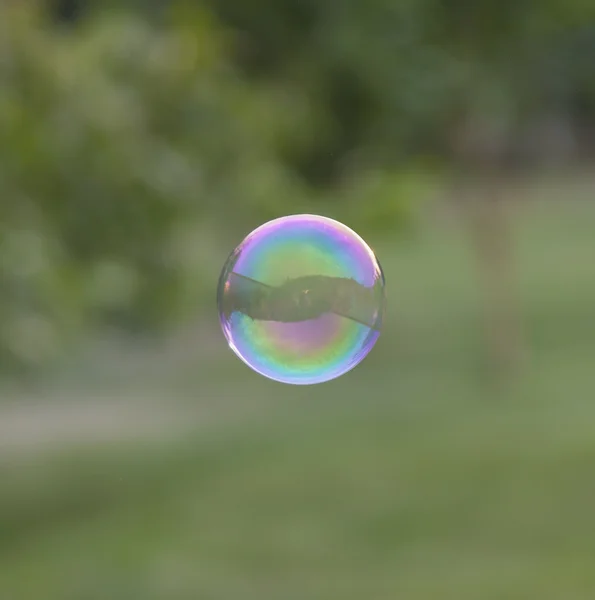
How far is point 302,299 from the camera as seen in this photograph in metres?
2.12

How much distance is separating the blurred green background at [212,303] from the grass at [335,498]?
19 mm

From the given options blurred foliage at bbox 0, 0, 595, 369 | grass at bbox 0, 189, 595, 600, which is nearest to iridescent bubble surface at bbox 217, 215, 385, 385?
blurred foliage at bbox 0, 0, 595, 369

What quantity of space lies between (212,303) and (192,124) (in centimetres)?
254

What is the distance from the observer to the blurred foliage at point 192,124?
10.0 feet

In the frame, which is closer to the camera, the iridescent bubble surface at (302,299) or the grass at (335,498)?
the iridescent bubble surface at (302,299)

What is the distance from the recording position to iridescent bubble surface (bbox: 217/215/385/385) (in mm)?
2135

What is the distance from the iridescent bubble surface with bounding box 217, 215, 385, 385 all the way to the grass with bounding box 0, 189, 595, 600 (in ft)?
6.88

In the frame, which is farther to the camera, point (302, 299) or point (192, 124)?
point (192, 124)

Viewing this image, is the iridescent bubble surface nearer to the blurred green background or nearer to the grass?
the blurred green background

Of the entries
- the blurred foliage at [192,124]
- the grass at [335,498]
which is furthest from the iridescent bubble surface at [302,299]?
the grass at [335,498]

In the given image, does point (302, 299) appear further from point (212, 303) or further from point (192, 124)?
point (212, 303)

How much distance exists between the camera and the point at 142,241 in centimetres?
321

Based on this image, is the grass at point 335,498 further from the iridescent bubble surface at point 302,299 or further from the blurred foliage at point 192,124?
the iridescent bubble surface at point 302,299

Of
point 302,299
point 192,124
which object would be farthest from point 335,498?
point 302,299
